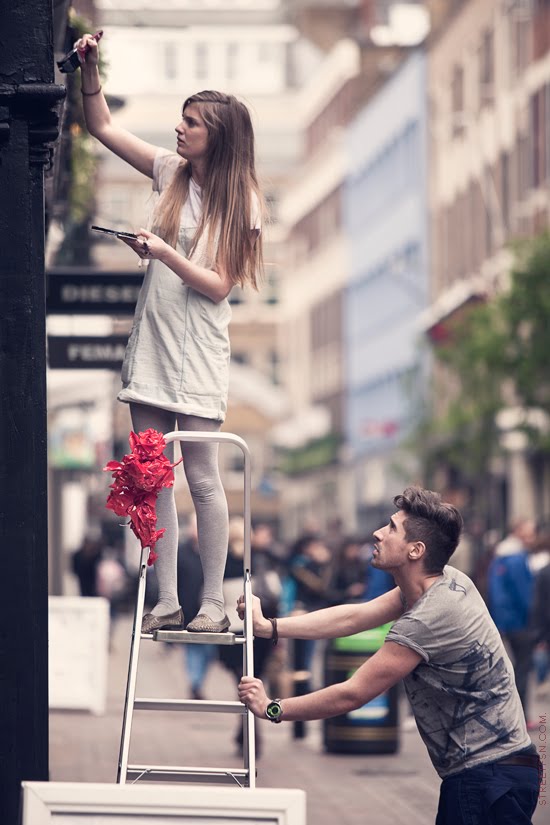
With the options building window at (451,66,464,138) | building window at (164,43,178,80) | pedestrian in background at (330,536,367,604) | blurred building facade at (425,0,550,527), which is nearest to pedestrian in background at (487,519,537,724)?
pedestrian in background at (330,536,367,604)

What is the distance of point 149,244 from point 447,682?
1.65 meters

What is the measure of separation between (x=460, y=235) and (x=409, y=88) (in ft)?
32.1

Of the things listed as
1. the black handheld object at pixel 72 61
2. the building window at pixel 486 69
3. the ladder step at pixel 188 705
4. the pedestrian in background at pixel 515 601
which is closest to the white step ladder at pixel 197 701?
the ladder step at pixel 188 705

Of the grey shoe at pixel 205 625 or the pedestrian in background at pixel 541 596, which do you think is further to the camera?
the pedestrian in background at pixel 541 596

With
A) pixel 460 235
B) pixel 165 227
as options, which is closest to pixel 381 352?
pixel 460 235

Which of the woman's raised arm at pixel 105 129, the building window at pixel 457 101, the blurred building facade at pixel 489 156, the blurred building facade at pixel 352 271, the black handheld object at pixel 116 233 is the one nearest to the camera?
the black handheld object at pixel 116 233

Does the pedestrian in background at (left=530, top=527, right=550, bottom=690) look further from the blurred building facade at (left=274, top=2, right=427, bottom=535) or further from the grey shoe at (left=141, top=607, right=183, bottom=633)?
the blurred building facade at (left=274, top=2, right=427, bottom=535)

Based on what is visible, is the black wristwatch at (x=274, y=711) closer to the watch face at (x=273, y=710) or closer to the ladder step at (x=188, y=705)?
the watch face at (x=273, y=710)

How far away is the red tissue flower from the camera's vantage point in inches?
249

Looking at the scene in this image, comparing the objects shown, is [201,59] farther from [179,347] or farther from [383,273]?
[179,347]

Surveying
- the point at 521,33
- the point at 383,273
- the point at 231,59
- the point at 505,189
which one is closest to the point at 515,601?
the point at 521,33

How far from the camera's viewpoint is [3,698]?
6.20 meters

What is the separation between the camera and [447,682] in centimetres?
636

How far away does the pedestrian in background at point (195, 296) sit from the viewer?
6.62 meters
